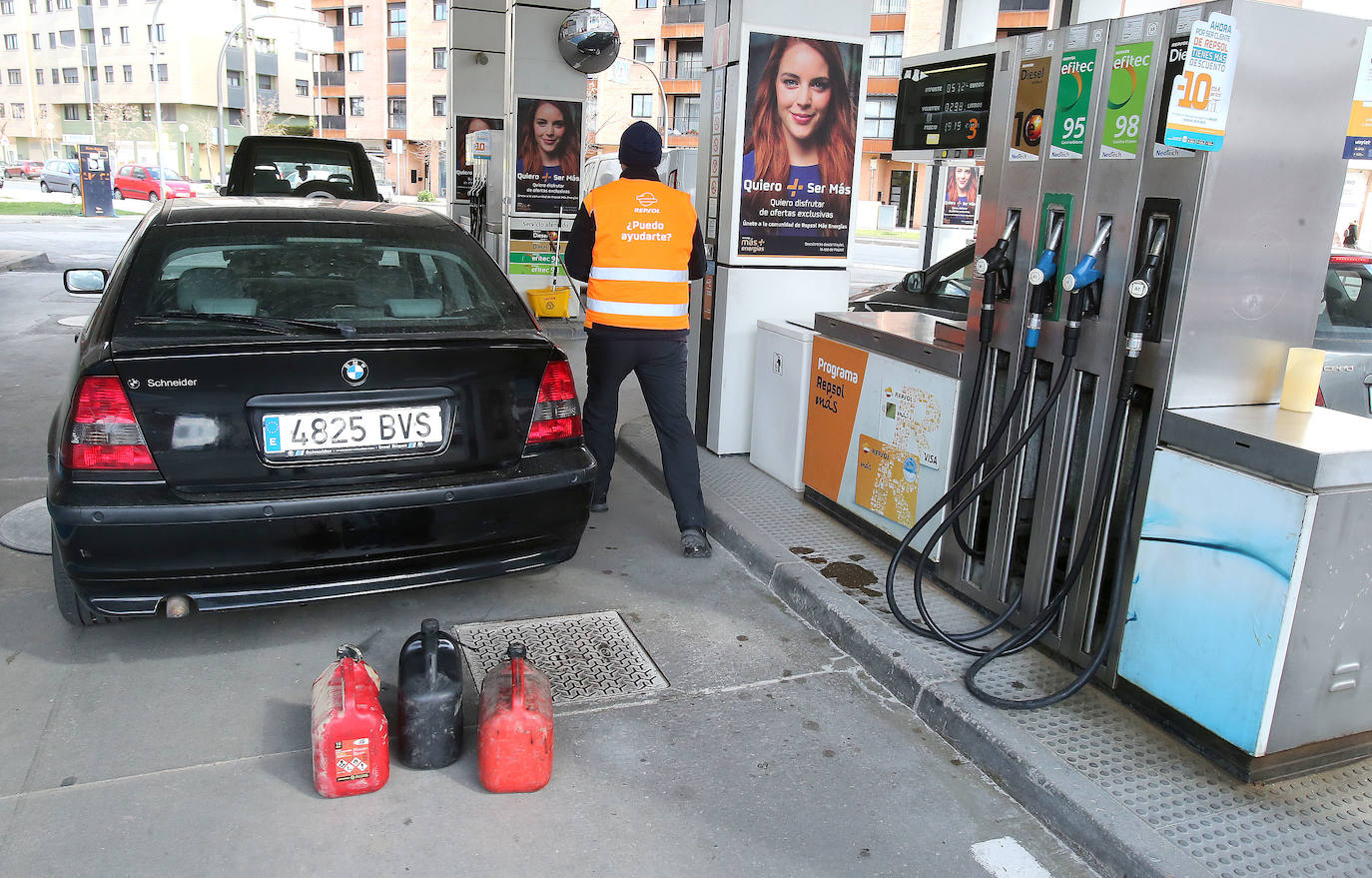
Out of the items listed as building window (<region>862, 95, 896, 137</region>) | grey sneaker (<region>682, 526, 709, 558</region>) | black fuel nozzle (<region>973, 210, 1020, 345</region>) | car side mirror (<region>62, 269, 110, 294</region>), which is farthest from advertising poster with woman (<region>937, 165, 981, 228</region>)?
building window (<region>862, 95, 896, 137</region>)

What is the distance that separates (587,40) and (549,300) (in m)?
3.27

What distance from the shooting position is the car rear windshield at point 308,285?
3.35m

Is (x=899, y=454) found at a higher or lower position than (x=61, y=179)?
lower

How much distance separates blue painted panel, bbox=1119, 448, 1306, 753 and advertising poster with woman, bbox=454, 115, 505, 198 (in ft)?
49.8

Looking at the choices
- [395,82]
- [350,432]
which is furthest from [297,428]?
[395,82]

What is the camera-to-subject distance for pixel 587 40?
12.5 m

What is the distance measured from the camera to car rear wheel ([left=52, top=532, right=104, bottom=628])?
3508mm

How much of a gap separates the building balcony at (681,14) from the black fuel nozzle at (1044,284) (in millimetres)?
54396

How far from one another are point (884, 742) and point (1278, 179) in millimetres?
2023

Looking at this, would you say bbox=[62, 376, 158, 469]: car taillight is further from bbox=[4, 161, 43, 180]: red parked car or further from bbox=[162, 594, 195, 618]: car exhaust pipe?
bbox=[4, 161, 43, 180]: red parked car

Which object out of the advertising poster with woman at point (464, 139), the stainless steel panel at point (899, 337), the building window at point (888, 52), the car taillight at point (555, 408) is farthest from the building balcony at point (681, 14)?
the car taillight at point (555, 408)

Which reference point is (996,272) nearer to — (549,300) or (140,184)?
(549,300)

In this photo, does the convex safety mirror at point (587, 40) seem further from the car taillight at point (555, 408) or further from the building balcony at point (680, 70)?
the building balcony at point (680, 70)

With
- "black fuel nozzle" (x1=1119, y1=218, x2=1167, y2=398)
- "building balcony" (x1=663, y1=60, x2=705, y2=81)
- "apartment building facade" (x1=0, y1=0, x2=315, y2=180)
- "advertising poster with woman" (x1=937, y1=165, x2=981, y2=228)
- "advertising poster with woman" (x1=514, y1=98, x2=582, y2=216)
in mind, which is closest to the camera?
"black fuel nozzle" (x1=1119, y1=218, x2=1167, y2=398)
